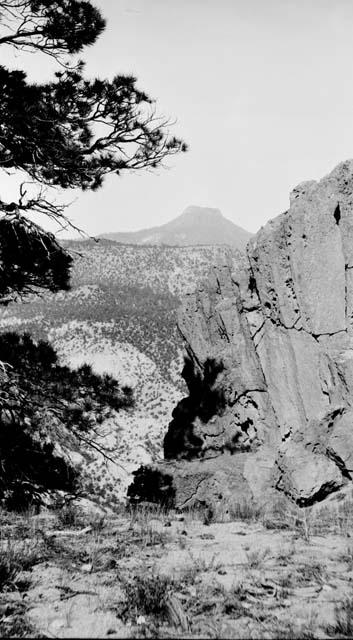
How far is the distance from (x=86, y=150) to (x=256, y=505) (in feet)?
24.8

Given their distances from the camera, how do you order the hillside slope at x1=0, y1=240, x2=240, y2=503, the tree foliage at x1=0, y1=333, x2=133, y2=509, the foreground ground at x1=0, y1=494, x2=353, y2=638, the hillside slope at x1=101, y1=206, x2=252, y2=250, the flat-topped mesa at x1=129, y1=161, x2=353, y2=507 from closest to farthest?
the foreground ground at x1=0, y1=494, x2=353, y2=638, the tree foliage at x1=0, y1=333, x2=133, y2=509, the flat-topped mesa at x1=129, y1=161, x2=353, y2=507, the hillside slope at x1=0, y1=240, x2=240, y2=503, the hillside slope at x1=101, y1=206, x2=252, y2=250

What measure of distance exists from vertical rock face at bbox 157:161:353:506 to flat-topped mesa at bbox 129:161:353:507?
26mm

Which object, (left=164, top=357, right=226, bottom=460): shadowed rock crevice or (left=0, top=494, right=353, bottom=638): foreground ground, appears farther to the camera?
(left=164, top=357, right=226, bottom=460): shadowed rock crevice

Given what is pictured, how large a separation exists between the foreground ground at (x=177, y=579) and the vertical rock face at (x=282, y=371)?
9.66 feet

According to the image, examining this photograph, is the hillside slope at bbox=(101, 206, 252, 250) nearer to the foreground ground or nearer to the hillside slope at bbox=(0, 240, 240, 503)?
the hillside slope at bbox=(0, 240, 240, 503)

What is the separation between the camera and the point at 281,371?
12641 mm

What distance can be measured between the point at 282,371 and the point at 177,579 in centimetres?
869

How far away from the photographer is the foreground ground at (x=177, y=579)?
3420 mm

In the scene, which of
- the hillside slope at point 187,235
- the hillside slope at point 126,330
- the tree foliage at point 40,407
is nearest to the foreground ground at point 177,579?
the tree foliage at point 40,407

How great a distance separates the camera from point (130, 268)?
8194cm

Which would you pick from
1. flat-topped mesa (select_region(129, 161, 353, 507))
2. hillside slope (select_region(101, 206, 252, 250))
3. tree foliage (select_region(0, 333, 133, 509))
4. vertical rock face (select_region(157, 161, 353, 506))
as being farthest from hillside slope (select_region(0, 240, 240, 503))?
hillside slope (select_region(101, 206, 252, 250))

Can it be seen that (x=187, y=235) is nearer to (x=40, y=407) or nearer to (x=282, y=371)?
(x=282, y=371)

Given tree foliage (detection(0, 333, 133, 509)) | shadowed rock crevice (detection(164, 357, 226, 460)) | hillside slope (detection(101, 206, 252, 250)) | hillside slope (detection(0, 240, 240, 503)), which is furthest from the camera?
hillside slope (detection(101, 206, 252, 250))

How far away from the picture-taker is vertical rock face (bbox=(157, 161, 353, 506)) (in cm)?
1012
